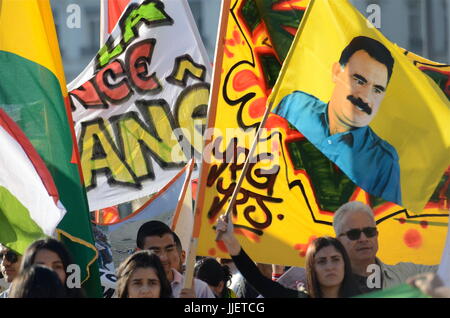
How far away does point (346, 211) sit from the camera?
6.65 metres

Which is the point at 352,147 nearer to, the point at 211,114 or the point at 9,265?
the point at 211,114

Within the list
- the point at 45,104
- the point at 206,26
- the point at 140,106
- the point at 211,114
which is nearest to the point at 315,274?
the point at 211,114

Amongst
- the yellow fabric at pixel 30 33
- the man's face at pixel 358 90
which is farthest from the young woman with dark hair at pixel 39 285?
the man's face at pixel 358 90

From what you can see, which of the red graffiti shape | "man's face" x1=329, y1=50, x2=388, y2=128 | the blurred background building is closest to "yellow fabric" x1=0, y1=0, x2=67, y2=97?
"man's face" x1=329, y1=50, x2=388, y2=128

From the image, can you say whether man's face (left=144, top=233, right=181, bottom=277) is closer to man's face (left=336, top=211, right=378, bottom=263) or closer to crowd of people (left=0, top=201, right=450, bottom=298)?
crowd of people (left=0, top=201, right=450, bottom=298)

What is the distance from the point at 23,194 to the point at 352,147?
1.96m

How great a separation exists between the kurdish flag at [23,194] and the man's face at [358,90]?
5.79 feet

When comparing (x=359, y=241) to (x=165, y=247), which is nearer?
(x=359, y=241)

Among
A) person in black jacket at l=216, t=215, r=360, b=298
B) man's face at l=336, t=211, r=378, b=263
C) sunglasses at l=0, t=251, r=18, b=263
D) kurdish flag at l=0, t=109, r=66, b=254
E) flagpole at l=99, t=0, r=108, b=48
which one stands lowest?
person in black jacket at l=216, t=215, r=360, b=298

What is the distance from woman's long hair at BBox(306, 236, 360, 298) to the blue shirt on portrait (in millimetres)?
864

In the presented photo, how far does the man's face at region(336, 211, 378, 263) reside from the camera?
6.53 m

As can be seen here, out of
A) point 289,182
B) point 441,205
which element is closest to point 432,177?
point 441,205

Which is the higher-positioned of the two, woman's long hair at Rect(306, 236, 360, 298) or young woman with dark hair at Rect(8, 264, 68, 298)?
woman's long hair at Rect(306, 236, 360, 298)

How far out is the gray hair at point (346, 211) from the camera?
261 inches
